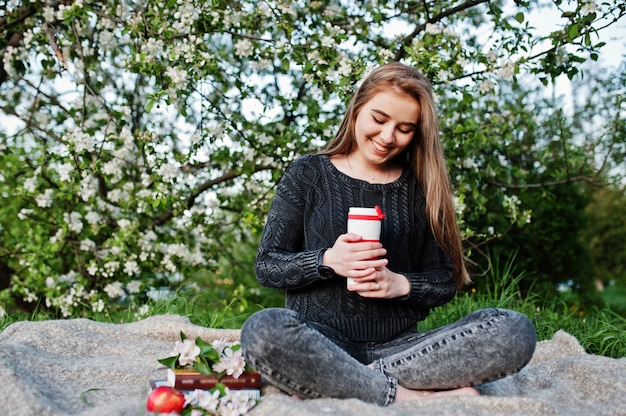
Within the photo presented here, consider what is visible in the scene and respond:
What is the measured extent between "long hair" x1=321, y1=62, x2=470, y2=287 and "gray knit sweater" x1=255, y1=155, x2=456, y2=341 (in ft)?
0.14

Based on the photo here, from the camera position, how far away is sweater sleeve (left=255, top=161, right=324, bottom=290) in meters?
2.08

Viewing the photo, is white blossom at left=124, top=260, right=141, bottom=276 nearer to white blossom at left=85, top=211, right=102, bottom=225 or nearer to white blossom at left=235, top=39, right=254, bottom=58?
white blossom at left=85, top=211, right=102, bottom=225

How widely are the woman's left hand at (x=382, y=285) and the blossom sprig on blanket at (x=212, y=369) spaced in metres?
0.40

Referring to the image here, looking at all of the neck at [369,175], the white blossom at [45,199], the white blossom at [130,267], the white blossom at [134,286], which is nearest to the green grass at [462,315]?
the white blossom at [134,286]

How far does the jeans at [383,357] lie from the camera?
5.78 feet

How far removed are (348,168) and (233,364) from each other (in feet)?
2.78

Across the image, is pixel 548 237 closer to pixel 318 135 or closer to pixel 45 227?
pixel 318 135

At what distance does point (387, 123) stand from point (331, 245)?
0.44 m

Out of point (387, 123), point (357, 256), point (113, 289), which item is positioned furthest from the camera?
point (113, 289)

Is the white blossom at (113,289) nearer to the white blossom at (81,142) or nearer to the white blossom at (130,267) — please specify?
the white blossom at (130,267)

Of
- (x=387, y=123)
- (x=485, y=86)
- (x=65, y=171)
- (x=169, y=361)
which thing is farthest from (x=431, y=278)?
(x=65, y=171)

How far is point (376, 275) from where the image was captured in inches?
76.2

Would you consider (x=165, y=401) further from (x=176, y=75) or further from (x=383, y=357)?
(x=176, y=75)

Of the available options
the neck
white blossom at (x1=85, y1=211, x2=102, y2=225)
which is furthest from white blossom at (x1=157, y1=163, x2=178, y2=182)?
the neck
